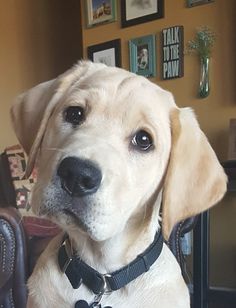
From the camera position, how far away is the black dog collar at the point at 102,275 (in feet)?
3.53

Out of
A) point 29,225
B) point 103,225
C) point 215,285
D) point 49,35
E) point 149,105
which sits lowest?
point 215,285

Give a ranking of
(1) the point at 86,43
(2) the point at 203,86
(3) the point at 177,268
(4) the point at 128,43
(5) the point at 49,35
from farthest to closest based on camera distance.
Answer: (5) the point at 49,35, (1) the point at 86,43, (4) the point at 128,43, (2) the point at 203,86, (3) the point at 177,268

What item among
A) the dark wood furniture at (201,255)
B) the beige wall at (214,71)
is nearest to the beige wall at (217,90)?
the beige wall at (214,71)

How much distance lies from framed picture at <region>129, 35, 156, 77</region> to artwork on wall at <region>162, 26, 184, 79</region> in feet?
0.25

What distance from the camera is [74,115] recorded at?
1.05m

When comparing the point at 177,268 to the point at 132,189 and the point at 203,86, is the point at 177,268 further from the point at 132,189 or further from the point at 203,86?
the point at 203,86

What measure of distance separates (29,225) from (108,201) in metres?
1.65

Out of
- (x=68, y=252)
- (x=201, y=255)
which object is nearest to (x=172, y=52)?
(x=201, y=255)

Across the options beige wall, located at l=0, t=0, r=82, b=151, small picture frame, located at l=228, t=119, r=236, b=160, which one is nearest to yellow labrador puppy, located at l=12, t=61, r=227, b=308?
small picture frame, located at l=228, t=119, r=236, b=160

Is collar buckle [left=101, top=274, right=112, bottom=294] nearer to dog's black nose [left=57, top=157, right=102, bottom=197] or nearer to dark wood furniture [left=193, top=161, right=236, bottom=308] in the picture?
dog's black nose [left=57, top=157, right=102, bottom=197]

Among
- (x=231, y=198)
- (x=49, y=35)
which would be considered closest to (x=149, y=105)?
(x=231, y=198)

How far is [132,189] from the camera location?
1005 millimetres

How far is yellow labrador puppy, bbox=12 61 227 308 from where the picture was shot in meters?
1.00

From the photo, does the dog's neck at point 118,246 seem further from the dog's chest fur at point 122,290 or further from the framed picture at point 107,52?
the framed picture at point 107,52
